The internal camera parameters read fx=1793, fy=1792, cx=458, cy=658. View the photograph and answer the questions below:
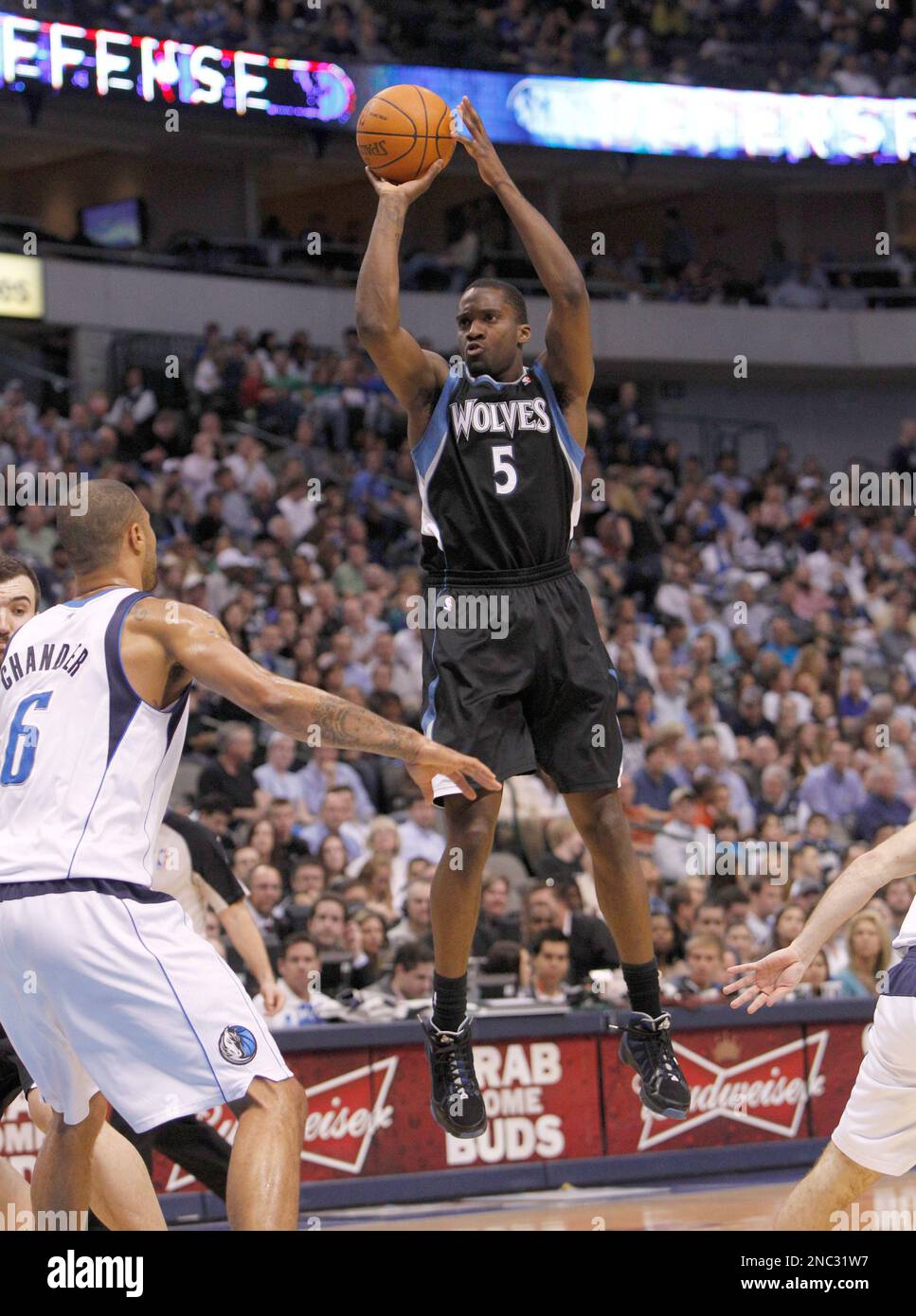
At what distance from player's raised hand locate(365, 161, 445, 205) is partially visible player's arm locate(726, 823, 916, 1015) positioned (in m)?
2.59

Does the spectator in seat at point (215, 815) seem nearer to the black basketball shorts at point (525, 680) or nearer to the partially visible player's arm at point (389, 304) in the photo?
the black basketball shorts at point (525, 680)

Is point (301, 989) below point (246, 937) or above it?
below

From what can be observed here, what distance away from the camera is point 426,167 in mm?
5934

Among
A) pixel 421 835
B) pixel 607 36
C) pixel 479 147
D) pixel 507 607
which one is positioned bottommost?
pixel 421 835

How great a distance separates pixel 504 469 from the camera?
19.7 feet

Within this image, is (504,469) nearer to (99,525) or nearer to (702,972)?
(99,525)

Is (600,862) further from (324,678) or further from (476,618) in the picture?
(324,678)

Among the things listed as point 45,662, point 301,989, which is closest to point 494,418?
point 45,662

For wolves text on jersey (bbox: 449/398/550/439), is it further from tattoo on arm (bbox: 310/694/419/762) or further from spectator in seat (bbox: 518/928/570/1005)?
spectator in seat (bbox: 518/928/570/1005)

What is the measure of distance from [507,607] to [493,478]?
43cm

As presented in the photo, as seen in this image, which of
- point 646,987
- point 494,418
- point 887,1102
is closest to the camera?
point 887,1102

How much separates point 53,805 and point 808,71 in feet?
66.2

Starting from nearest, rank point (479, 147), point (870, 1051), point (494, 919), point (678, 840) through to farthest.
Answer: point (870, 1051) < point (479, 147) < point (494, 919) < point (678, 840)

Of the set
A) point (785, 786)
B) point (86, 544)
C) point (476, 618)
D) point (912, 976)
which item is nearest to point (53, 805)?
point (86, 544)
